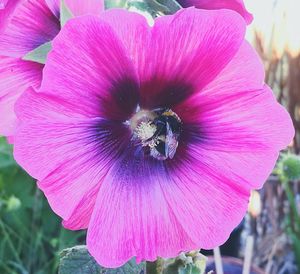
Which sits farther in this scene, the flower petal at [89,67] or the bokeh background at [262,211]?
the bokeh background at [262,211]

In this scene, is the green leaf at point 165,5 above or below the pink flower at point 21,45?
above

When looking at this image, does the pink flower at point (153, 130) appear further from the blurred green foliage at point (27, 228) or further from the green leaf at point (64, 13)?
the blurred green foliage at point (27, 228)

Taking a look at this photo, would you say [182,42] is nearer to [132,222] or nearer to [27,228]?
[132,222]

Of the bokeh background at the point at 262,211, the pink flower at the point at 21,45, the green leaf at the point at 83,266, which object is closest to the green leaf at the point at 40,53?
the pink flower at the point at 21,45

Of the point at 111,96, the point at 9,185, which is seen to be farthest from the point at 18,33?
the point at 9,185

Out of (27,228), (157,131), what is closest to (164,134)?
(157,131)

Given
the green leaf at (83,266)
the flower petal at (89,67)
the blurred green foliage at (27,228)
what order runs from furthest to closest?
the blurred green foliage at (27,228), the green leaf at (83,266), the flower petal at (89,67)

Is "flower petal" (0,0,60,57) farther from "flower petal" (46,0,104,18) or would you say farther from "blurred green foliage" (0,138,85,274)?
"blurred green foliage" (0,138,85,274)
